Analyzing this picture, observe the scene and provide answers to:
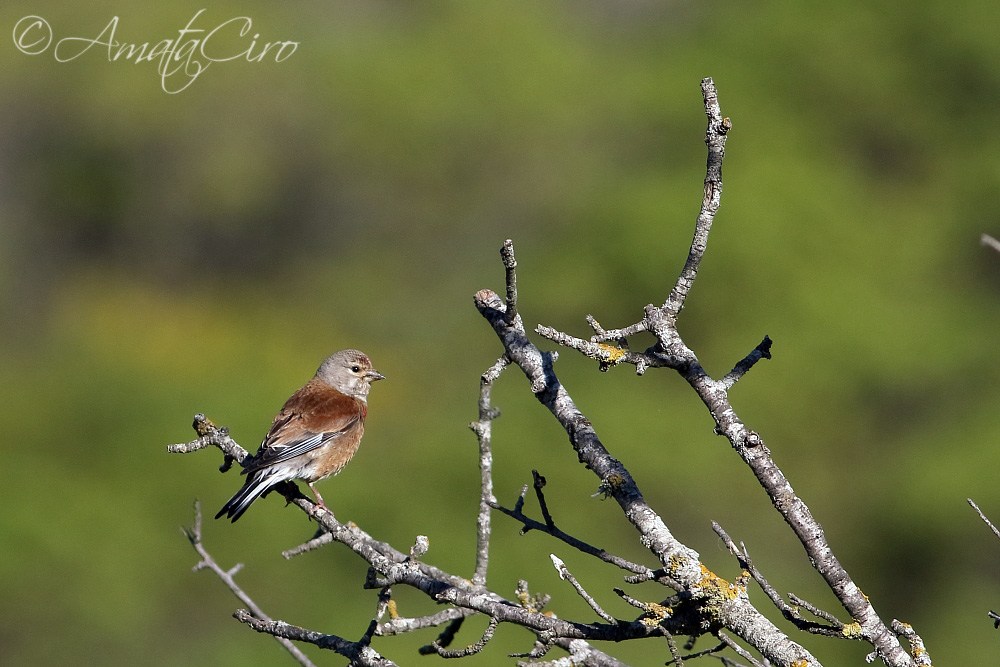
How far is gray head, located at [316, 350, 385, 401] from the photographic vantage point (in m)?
6.82

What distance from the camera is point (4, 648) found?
1016 cm

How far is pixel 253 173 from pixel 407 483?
6510 millimetres

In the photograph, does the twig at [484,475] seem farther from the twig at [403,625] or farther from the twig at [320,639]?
the twig at [320,639]

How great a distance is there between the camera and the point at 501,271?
53.5 ft

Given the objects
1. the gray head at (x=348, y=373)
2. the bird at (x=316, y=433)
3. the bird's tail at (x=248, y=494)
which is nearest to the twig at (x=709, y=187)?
the bird at (x=316, y=433)

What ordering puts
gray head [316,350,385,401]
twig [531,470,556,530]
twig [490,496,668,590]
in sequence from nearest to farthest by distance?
twig [490,496,668,590] → twig [531,470,556,530] → gray head [316,350,385,401]

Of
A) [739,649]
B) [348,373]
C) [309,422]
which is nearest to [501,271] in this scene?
[348,373]

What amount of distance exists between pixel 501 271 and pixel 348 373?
31.7 ft

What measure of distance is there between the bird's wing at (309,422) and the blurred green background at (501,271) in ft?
17.2

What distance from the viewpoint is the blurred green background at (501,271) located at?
12469 mm

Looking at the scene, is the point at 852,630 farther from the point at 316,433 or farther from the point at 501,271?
the point at 501,271

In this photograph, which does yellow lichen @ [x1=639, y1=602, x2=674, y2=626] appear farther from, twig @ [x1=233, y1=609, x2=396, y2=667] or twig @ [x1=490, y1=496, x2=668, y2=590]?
twig @ [x1=233, y1=609, x2=396, y2=667]

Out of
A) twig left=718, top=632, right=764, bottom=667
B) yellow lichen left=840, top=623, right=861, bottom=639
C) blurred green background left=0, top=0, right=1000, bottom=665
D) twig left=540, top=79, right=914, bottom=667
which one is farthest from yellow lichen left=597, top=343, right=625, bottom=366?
blurred green background left=0, top=0, right=1000, bottom=665

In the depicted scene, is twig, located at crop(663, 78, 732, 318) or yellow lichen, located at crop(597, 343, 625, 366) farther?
yellow lichen, located at crop(597, 343, 625, 366)
